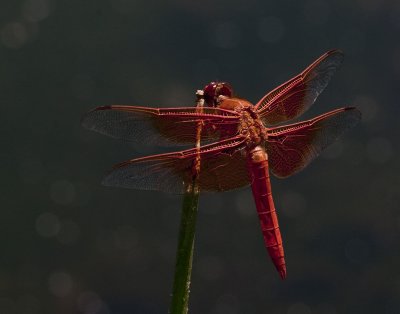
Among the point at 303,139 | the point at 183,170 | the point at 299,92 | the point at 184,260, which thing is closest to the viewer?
the point at 184,260

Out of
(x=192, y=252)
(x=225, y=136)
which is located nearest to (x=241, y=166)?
Answer: (x=225, y=136)

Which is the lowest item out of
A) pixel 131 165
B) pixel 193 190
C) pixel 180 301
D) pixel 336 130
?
pixel 180 301

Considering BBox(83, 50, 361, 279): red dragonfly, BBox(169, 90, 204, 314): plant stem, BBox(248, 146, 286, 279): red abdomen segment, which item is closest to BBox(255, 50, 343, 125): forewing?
BBox(83, 50, 361, 279): red dragonfly

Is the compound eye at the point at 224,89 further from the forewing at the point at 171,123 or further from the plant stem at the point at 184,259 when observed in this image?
the plant stem at the point at 184,259

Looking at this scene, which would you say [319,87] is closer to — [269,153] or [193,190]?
[269,153]

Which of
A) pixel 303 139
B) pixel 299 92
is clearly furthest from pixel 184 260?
pixel 299 92

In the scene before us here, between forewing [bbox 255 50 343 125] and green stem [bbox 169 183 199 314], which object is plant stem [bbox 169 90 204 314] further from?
forewing [bbox 255 50 343 125]

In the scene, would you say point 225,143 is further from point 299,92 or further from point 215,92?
point 299,92

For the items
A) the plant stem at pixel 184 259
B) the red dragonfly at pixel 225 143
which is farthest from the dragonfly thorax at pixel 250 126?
the plant stem at pixel 184 259
